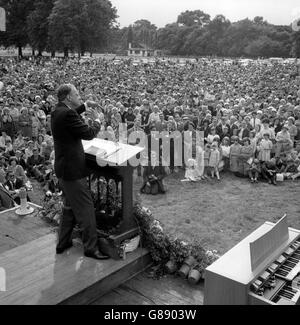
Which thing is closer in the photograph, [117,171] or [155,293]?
[155,293]

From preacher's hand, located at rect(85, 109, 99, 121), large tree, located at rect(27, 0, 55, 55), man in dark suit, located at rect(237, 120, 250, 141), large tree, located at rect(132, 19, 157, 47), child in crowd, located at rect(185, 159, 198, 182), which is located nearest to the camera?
preacher's hand, located at rect(85, 109, 99, 121)

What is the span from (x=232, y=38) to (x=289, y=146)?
6606 centimetres

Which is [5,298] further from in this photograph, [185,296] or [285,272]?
[285,272]

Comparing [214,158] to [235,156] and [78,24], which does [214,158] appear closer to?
[235,156]

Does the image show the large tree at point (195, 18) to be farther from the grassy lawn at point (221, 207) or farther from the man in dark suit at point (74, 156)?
the man in dark suit at point (74, 156)

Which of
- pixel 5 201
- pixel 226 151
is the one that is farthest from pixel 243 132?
pixel 5 201

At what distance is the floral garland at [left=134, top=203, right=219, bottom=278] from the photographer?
427cm

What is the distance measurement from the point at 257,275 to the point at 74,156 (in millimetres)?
1950

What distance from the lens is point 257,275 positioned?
10.5 feet

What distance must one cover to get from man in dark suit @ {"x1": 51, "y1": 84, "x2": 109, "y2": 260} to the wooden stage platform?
25cm

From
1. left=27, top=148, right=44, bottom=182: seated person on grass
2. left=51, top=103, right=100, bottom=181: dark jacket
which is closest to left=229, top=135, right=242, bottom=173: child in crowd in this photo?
left=27, top=148, right=44, bottom=182: seated person on grass

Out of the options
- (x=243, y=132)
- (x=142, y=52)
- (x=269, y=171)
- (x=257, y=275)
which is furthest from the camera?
(x=142, y=52)

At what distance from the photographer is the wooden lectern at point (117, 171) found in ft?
13.3

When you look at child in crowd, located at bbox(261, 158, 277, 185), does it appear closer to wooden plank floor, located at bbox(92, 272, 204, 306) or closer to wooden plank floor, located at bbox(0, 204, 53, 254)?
wooden plank floor, located at bbox(0, 204, 53, 254)
